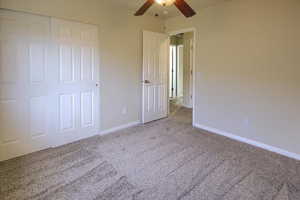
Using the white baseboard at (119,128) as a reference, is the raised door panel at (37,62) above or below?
above

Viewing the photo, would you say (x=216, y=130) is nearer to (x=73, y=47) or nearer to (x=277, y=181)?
(x=277, y=181)

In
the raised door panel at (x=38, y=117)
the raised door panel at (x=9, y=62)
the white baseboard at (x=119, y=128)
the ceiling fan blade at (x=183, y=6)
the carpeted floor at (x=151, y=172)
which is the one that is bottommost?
the carpeted floor at (x=151, y=172)

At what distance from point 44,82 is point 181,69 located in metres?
5.13

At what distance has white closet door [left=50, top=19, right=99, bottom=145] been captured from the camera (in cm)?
282

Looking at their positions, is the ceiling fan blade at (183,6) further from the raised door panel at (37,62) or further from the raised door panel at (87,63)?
the raised door panel at (37,62)

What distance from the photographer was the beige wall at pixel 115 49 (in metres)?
2.94

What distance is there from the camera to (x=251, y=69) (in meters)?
2.97

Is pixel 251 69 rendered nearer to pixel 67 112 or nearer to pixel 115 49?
pixel 115 49

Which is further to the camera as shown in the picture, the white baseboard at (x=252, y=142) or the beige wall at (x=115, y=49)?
the beige wall at (x=115, y=49)

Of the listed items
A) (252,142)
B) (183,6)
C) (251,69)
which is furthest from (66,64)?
(252,142)

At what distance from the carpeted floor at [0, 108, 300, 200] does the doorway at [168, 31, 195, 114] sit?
8.20ft

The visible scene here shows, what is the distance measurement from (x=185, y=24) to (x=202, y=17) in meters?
0.43

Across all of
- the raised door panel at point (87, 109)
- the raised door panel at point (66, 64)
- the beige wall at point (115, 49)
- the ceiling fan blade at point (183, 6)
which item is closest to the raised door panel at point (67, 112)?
the raised door panel at point (87, 109)

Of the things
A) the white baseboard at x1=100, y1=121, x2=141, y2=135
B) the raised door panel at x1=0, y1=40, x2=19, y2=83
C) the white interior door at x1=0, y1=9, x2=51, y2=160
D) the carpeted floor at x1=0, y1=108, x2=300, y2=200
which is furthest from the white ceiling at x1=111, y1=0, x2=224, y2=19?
the carpeted floor at x1=0, y1=108, x2=300, y2=200
